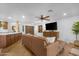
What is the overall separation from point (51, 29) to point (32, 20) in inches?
20.0

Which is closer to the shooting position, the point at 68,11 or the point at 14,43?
the point at 68,11

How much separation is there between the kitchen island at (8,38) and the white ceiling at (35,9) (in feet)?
1.74

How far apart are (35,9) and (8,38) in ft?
3.56

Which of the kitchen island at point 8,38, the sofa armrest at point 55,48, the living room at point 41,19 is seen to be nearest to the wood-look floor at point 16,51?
the living room at point 41,19

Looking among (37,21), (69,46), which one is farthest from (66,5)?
(69,46)

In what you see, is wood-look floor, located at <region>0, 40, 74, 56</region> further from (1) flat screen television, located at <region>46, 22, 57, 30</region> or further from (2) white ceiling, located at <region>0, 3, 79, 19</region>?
(2) white ceiling, located at <region>0, 3, 79, 19</region>

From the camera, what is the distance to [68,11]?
2.52m

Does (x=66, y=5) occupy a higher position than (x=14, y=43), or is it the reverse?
(x=66, y=5)

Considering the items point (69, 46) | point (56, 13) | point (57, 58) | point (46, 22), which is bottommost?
point (57, 58)

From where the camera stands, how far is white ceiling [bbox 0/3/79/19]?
2.53 metres

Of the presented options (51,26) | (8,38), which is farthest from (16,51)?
(51,26)

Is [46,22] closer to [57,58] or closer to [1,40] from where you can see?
[57,58]

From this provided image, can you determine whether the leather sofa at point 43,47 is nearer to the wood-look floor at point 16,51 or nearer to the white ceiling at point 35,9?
the wood-look floor at point 16,51

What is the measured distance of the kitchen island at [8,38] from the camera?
2633 mm
